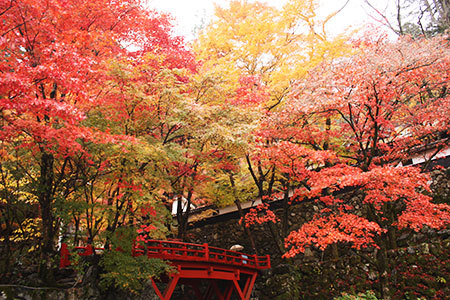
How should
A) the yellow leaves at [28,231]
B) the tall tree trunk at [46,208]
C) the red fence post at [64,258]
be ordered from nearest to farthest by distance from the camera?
1. the tall tree trunk at [46,208]
2. the red fence post at [64,258]
3. the yellow leaves at [28,231]

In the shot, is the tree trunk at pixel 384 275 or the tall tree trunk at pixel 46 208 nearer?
the tall tree trunk at pixel 46 208

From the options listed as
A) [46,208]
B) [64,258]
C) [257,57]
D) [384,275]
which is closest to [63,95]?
[46,208]

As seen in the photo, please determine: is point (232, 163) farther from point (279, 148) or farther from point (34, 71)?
point (34, 71)

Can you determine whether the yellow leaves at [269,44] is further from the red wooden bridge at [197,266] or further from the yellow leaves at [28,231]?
the yellow leaves at [28,231]

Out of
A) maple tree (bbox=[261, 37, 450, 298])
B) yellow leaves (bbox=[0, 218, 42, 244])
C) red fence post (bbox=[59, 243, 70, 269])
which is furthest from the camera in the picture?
yellow leaves (bbox=[0, 218, 42, 244])

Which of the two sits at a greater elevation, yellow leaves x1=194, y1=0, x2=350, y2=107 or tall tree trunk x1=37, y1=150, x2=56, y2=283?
yellow leaves x1=194, y1=0, x2=350, y2=107

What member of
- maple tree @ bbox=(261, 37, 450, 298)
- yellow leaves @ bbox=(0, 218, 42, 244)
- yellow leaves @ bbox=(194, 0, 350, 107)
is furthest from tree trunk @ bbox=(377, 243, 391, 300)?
yellow leaves @ bbox=(0, 218, 42, 244)

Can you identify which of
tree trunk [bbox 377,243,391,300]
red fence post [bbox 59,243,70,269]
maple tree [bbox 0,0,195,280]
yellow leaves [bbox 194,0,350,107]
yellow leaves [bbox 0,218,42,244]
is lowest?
tree trunk [bbox 377,243,391,300]

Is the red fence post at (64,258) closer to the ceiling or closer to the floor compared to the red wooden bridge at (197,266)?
closer to the ceiling

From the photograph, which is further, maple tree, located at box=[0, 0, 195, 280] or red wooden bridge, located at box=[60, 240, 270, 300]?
red wooden bridge, located at box=[60, 240, 270, 300]

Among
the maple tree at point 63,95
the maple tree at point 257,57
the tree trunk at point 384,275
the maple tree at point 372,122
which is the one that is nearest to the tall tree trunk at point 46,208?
the maple tree at point 63,95

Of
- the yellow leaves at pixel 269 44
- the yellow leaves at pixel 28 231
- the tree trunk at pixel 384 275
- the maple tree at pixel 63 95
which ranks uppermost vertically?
the yellow leaves at pixel 269 44

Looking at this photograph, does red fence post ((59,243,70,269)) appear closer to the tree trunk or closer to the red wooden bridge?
the red wooden bridge

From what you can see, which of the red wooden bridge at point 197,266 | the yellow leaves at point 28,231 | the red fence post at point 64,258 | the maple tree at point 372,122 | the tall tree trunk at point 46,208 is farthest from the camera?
the red wooden bridge at point 197,266
